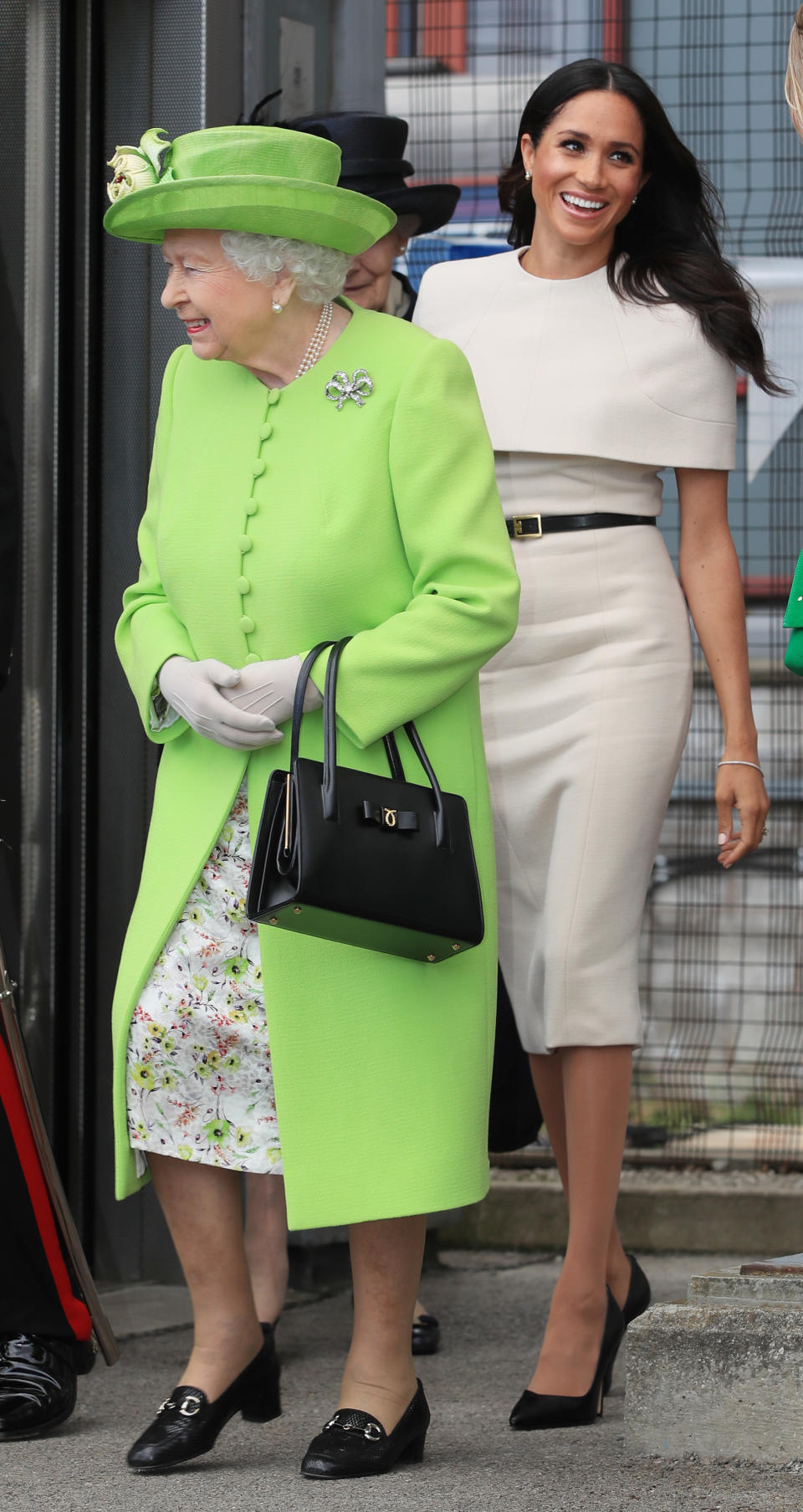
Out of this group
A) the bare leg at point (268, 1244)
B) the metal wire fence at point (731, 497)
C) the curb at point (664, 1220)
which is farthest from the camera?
the metal wire fence at point (731, 497)

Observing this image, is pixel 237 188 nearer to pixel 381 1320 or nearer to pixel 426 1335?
pixel 381 1320

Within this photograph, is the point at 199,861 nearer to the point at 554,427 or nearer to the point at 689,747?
the point at 554,427

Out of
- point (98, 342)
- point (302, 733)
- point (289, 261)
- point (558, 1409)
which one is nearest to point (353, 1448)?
point (558, 1409)

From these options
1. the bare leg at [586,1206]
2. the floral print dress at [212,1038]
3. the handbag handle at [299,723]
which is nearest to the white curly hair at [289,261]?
the handbag handle at [299,723]

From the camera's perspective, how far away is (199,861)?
2.85 metres

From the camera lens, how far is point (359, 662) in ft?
8.99

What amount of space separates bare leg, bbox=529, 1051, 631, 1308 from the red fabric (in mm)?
814

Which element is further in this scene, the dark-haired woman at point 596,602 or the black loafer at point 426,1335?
the black loafer at point 426,1335

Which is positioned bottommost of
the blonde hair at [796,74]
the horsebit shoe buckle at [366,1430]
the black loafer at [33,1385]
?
the black loafer at [33,1385]

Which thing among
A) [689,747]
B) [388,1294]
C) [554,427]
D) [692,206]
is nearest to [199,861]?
[388,1294]

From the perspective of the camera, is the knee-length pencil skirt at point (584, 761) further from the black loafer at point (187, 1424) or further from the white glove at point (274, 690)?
the black loafer at point (187, 1424)

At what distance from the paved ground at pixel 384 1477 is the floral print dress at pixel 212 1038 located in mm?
445

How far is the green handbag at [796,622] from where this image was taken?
2885mm

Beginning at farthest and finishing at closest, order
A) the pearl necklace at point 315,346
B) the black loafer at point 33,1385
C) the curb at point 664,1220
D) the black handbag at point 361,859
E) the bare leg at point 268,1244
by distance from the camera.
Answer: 1. the curb at point 664,1220
2. the bare leg at point 268,1244
3. the black loafer at point 33,1385
4. the pearl necklace at point 315,346
5. the black handbag at point 361,859
